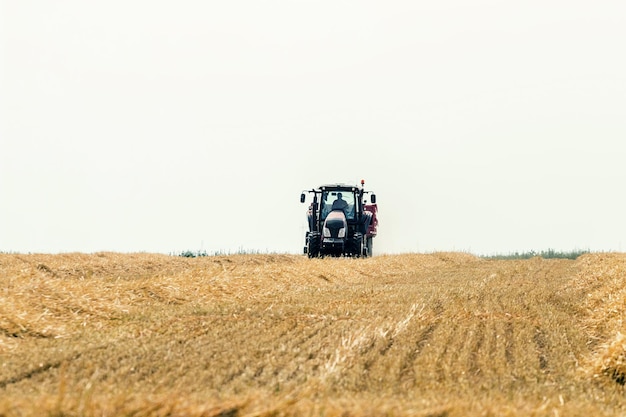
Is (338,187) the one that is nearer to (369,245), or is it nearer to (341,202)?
(341,202)

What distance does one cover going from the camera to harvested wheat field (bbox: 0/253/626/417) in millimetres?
6309

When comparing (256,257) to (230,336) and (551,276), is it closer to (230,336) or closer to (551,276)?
(551,276)

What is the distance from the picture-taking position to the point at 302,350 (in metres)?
8.69

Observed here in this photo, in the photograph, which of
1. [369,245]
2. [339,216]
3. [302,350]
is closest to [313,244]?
[339,216]

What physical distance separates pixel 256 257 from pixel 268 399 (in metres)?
22.6

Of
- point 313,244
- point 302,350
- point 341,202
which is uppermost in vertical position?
point 341,202

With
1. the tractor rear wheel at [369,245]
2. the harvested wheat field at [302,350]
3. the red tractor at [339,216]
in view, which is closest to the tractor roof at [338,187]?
the red tractor at [339,216]

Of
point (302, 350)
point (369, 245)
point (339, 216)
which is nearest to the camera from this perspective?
point (302, 350)

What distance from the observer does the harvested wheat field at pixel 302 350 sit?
6309 mm

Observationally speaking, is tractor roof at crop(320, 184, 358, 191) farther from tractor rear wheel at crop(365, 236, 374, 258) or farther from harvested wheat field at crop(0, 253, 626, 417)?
harvested wheat field at crop(0, 253, 626, 417)

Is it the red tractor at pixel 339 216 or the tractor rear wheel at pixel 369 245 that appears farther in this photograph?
the tractor rear wheel at pixel 369 245

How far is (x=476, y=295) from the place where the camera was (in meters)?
14.9

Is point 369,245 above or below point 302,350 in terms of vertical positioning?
above

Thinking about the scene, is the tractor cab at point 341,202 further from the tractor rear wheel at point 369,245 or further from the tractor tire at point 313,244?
the tractor rear wheel at point 369,245
